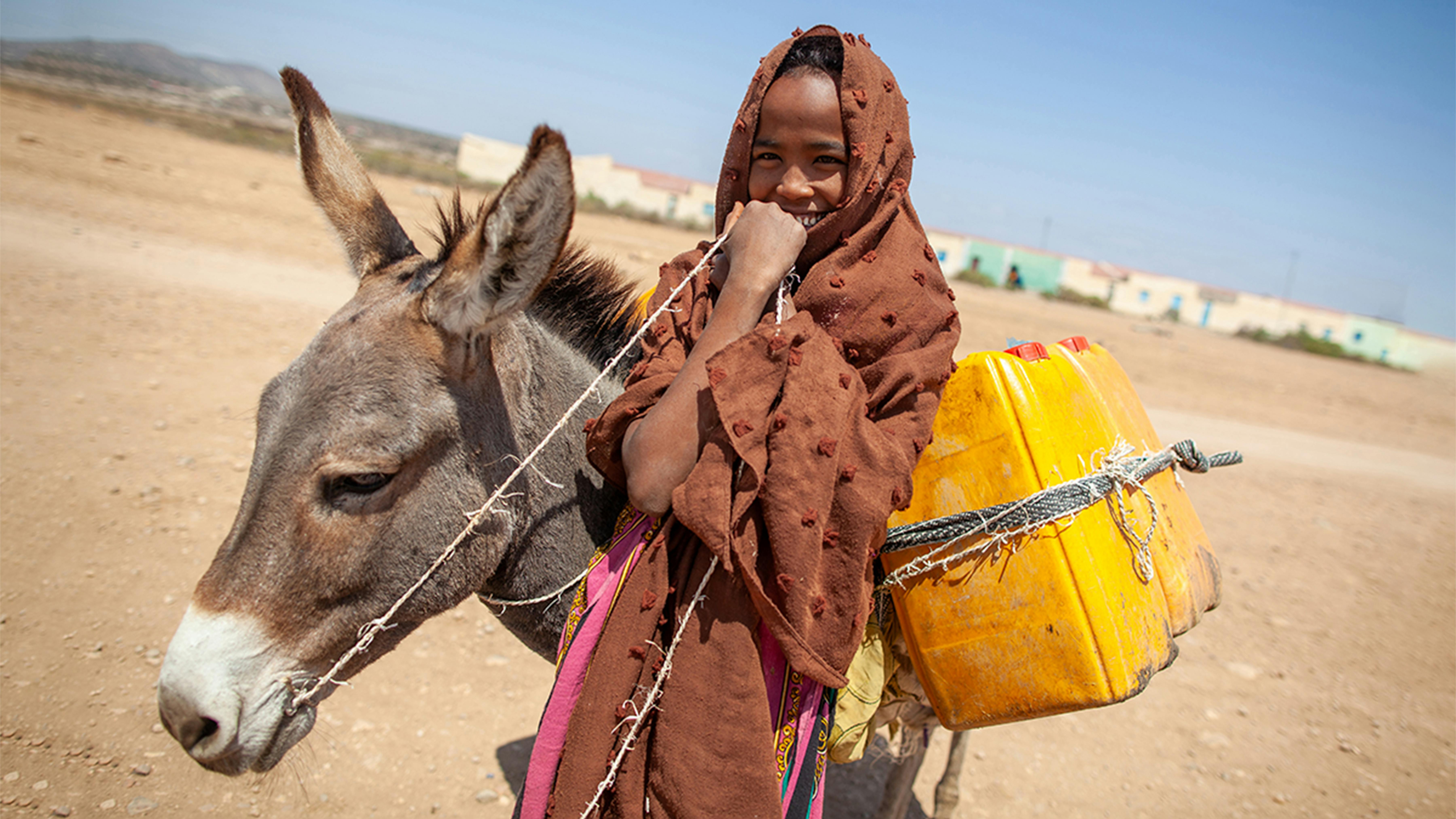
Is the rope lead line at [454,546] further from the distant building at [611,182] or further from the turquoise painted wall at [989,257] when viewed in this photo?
the turquoise painted wall at [989,257]

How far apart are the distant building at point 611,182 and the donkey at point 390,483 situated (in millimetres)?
51692

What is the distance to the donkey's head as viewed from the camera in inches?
58.7

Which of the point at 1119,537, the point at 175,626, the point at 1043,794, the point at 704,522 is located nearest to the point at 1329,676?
the point at 1043,794

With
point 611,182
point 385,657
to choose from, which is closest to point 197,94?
point 611,182

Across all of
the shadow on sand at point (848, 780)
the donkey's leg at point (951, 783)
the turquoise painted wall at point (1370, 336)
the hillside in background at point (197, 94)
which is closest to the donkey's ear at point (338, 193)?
the hillside in background at point (197, 94)

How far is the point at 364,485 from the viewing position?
1.60 meters

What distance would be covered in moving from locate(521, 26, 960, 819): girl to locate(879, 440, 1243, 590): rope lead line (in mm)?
241

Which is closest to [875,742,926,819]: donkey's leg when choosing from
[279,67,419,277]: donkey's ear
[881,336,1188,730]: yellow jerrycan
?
[881,336,1188,730]: yellow jerrycan

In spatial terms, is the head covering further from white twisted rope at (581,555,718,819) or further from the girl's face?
white twisted rope at (581,555,718,819)

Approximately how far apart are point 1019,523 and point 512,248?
1.35 metres

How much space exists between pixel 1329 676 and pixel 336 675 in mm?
6473

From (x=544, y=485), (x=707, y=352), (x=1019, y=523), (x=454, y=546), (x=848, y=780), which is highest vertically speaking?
(x=707, y=352)

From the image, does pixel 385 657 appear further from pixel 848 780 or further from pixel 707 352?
pixel 707 352

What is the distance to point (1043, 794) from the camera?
3.92 m
